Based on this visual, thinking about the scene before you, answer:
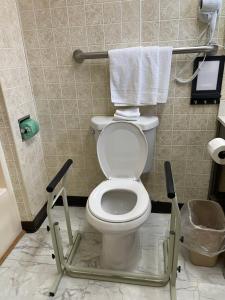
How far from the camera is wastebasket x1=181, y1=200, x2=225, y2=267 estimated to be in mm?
1274

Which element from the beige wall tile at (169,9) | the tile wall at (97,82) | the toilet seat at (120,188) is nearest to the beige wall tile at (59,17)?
the tile wall at (97,82)

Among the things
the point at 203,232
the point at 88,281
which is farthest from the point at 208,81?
the point at 88,281

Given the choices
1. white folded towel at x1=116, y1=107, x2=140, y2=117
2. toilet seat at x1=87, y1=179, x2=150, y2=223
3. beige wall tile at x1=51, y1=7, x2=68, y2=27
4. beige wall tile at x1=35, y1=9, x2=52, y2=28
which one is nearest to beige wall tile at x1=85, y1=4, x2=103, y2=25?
beige wall tile at x1=51, y1=7, x2=68, y2=27

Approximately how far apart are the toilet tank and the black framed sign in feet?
1.04

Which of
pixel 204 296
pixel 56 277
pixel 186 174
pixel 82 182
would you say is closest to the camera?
pixel 204 296

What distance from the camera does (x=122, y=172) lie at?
1526mm

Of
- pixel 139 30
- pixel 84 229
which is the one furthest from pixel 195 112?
pixel 84 229

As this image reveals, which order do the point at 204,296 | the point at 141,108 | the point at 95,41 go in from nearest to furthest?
the point at 204,296 → the point at 95,41 → the point at 141,108

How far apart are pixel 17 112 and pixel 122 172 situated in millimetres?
821

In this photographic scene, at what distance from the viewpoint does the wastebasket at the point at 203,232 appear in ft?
4.18

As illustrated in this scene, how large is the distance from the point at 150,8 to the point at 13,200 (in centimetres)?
158

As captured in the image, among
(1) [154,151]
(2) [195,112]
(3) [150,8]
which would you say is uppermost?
(3) [150,8]

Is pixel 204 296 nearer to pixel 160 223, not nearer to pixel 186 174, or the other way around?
pixel 160 223

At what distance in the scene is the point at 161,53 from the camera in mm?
1340
